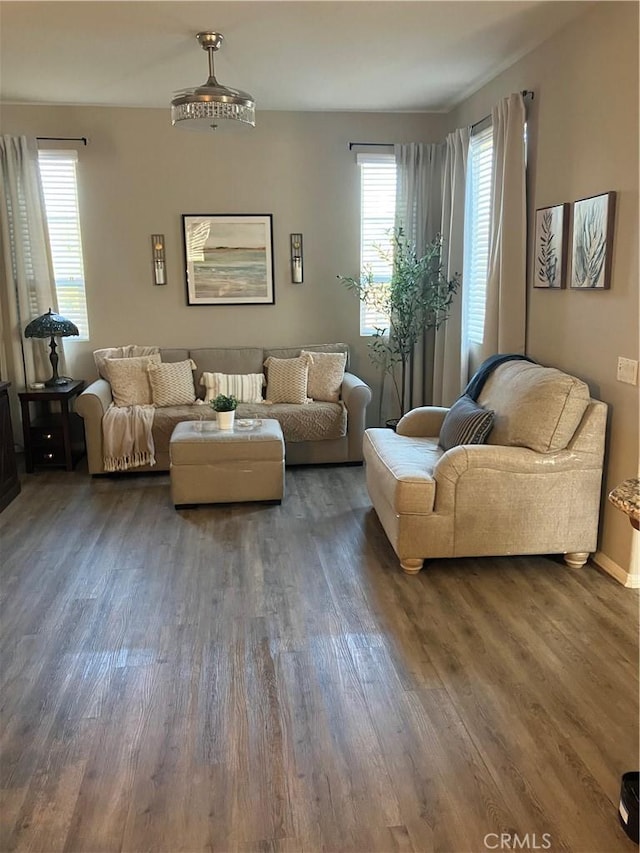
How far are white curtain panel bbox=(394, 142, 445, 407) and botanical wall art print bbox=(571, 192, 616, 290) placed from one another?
7.54 ft

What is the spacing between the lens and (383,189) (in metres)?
5.81

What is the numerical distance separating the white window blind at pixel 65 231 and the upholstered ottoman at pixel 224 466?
6.58ft

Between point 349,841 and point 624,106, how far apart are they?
10.4ft

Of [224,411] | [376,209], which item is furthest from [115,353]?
[376,209]

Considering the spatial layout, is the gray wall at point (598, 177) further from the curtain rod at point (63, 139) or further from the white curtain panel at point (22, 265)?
the white curtain panel at point (22, 265)

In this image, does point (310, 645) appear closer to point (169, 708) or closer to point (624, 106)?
point (169, 708)

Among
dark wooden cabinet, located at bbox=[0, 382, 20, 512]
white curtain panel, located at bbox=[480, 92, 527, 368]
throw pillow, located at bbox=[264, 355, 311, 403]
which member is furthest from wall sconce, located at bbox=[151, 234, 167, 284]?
white curtain panel, located at bbox=[480, 92, 527, 368]

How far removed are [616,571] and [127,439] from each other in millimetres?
3380

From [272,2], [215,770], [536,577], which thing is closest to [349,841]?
[215,770]

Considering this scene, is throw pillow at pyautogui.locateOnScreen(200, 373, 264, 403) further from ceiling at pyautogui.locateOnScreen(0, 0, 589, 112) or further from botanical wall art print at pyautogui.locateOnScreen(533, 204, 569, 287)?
botanical wall art print at pyautogui.locateOnScreen(533, 204, 569, 287)

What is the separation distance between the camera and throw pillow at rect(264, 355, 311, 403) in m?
5.40

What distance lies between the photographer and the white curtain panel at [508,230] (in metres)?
4.14

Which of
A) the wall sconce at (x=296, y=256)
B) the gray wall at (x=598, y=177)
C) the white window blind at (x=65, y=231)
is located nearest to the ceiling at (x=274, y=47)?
the gray wall at (x=598, y=177)

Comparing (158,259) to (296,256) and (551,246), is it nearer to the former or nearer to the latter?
(296,256)
